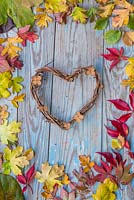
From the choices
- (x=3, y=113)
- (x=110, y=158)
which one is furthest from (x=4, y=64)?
(x=110, y=158)

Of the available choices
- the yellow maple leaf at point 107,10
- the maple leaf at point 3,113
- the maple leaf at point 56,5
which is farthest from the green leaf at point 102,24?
the maple leaf at point 3,113

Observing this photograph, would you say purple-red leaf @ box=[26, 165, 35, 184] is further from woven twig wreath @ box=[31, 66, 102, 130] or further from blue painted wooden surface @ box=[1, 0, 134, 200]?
woven twig wreath @ box=[31, 66, 102, 130]

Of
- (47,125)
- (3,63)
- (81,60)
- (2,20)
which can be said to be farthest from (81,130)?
(2,20)

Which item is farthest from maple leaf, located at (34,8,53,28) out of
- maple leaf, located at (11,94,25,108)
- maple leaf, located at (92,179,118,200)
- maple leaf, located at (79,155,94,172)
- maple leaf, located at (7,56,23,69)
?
maple leaf, located at (92,179,118,200)

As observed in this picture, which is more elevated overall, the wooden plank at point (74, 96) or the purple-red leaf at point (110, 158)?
the wooden plank at point (74, 96)

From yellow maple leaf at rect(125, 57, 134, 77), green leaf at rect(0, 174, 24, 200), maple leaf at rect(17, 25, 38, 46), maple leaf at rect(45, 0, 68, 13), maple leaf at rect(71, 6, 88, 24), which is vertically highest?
maple leaf at rect(45, 0, 68, 13)

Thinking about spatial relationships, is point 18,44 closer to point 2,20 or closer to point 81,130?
point 2,20

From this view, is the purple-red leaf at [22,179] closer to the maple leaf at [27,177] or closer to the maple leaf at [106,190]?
the maple leaf at [27,177]
